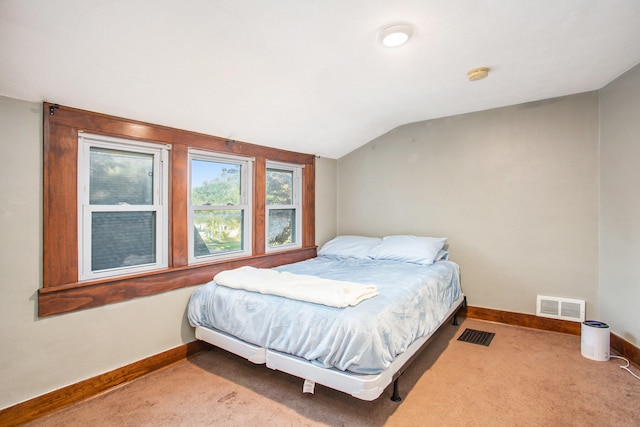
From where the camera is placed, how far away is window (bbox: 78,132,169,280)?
7.22 ft

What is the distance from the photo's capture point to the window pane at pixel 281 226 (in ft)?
12.3

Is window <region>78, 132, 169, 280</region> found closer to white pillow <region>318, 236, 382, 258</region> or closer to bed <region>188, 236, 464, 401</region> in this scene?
bed <region>188, 236, 464, 401</region>

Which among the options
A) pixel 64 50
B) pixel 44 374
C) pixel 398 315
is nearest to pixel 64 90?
pixel 64 50

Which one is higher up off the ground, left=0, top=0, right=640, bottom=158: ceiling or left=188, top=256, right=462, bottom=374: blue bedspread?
left=0, top=0, right=640, bottom=158: ceiling

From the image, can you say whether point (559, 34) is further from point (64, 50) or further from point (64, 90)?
point (64, 90)

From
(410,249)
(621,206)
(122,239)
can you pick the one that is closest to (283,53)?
(122,239)

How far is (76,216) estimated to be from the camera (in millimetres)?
2117

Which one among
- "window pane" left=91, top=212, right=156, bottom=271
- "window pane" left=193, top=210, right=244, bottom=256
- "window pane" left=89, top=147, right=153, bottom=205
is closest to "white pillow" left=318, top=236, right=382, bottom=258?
"window pane" left=193, top=210, right=244, bottom=256

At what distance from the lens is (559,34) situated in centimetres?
197

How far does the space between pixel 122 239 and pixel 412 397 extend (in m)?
2.42

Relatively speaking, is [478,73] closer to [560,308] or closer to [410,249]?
[410,249]

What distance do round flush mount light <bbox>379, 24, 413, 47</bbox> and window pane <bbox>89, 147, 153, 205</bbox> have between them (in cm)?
202

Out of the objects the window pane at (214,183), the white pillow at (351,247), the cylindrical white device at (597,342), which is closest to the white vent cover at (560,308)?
the cylindrical white device at (597,342)

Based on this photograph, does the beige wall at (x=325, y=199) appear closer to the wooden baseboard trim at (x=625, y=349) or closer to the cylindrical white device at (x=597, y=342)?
the cylindrical white device at (x=597, y=342)
